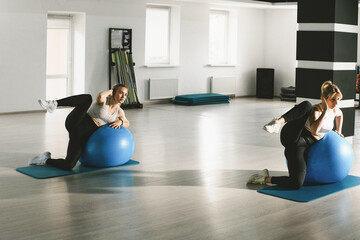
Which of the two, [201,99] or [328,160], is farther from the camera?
[201,99]

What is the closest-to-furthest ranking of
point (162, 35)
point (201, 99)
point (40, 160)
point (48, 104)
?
point (48, 104), point (40, 160), point (201, 99), point (162, 35)

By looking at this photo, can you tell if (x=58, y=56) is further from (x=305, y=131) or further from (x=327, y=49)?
(x=305, y=131)

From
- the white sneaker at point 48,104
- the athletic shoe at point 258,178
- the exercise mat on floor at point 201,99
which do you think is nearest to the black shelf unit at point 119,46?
the exercise mat on floor at point 201,99

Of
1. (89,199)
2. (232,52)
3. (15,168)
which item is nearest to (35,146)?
(15,168)

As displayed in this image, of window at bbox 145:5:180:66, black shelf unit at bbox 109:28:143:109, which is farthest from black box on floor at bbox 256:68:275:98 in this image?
black shelf unit at bbox 109:28:143:109

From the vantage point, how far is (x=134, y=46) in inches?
469

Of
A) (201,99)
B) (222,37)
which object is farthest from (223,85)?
(201,99)

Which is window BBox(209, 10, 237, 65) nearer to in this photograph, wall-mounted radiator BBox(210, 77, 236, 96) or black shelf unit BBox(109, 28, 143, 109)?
wall-mounted radiator BBox(210, 77, 236, 96)

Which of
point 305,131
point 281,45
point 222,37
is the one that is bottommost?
point 305,131

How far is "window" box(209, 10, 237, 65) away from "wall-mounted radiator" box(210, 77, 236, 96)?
20.3 inches

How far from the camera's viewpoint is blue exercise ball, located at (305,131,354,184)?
493 centimetres

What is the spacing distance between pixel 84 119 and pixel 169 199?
1.54 metres

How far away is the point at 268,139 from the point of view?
7.95m

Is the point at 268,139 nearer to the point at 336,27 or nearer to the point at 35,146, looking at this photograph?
the point at 336,27
